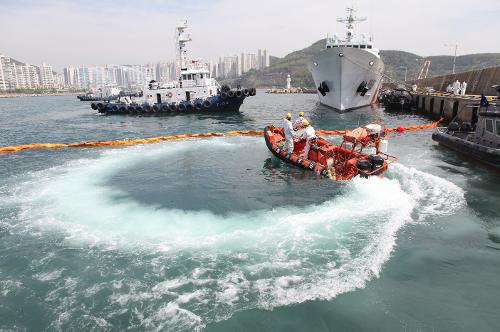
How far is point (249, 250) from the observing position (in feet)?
25.5

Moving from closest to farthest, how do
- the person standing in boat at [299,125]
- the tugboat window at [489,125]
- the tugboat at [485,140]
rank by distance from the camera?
the tugboat at [485,140]
the tugboat window at [489,125]
the person standing in boat at [299,125]

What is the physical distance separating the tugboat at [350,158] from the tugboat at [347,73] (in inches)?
919

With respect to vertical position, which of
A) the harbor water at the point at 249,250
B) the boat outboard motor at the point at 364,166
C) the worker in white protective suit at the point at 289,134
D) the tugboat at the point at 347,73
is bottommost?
the harbor water at the point at 249,250

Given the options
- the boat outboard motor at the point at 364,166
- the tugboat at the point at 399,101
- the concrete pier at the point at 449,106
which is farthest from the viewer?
the tugboat at the point at 399,101

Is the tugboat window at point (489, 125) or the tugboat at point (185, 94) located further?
the tugboat at point (185, 94)

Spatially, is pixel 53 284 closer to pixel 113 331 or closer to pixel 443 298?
pixel 113 331

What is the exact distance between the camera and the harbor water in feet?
18.9

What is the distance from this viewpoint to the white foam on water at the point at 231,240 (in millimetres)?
6125

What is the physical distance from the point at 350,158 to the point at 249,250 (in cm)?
719

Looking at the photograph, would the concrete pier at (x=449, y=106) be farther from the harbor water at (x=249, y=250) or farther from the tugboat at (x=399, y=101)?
the harbor water at (x=249, y=250)

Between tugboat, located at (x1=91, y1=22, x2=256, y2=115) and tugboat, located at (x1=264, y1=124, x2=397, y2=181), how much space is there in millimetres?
25788

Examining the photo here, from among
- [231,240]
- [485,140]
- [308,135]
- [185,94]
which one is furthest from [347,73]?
[231,240]

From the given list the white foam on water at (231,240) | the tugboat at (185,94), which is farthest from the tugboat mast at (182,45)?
the white foam on water at (231,240)

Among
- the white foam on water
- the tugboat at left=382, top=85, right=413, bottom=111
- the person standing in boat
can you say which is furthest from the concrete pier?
the white foam on water
